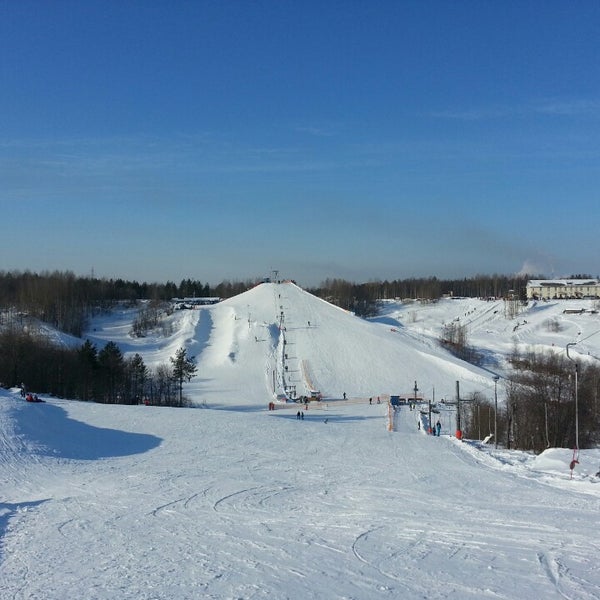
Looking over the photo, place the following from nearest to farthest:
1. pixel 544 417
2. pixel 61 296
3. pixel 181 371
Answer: pixel 544 417 → pixel 181 371 → pixel 61 296

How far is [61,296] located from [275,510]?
74923 millimetres

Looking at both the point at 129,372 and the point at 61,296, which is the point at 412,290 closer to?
the point at 61,296

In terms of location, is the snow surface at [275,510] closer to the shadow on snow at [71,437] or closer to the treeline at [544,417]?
the shadow on snow at [71,437]

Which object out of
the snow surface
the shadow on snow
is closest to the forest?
the snow surface

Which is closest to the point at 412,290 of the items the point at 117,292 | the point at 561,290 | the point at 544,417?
the point at 561,290

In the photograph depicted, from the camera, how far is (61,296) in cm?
8175

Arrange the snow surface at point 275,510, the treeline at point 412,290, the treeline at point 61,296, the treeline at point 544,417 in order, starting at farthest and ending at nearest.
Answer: the treeline at point 412,290, the treeline at point 61,296, the treeline at point 544,417, the snow surface at point 275,510

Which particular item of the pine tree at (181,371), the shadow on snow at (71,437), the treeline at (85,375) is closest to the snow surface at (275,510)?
the shadow on snow at (71,437)

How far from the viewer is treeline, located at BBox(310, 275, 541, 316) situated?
11412cm

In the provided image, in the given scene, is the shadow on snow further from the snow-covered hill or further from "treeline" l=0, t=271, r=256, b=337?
"treeline" l=0, t=271, r=256, b=337

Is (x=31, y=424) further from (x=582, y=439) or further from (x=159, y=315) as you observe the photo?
(x=159, y=315)

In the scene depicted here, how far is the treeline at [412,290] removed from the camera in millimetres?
114125

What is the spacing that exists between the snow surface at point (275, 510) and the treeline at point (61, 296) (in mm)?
45075

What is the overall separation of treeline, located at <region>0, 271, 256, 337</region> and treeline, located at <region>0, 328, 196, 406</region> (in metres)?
18.1
